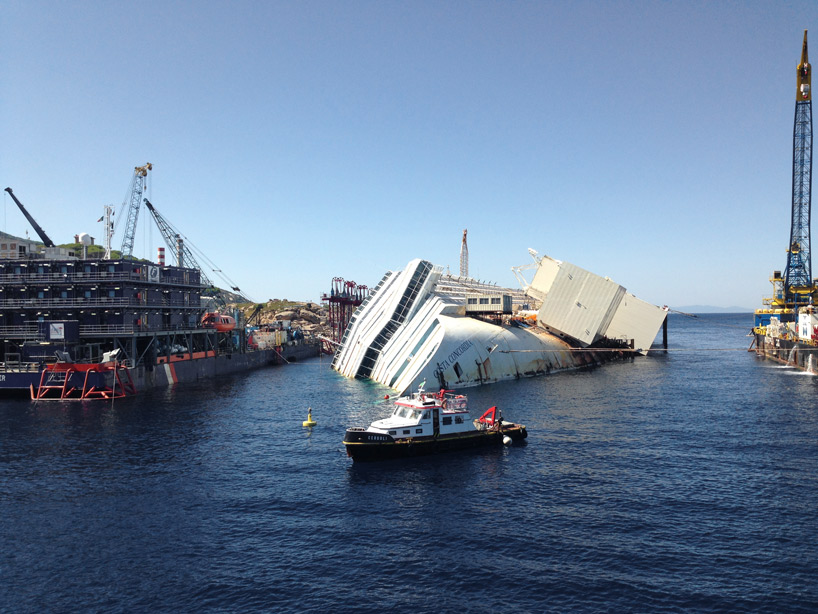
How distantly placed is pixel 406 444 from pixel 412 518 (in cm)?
1392

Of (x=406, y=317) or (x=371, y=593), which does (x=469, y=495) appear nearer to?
(x=371, y=593)

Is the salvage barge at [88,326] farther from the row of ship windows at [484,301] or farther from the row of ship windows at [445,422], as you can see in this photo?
the row of ship windows at [484,301]

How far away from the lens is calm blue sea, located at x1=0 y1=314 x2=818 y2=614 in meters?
30.4

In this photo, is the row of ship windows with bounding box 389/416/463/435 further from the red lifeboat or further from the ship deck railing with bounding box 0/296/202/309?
the red lifeboat

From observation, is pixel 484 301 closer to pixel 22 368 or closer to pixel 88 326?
pixel 88 326

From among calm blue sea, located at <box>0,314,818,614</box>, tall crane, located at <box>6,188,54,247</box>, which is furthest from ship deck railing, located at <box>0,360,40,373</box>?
tall crane, located at <box>6,188,54,247</box>

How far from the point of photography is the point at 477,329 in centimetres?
10456

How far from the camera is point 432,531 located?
1499 inches

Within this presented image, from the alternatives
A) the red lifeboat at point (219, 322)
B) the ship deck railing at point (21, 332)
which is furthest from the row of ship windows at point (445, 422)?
the red lifeboat at point (219, 322)

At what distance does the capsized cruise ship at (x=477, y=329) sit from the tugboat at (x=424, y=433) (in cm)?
3042

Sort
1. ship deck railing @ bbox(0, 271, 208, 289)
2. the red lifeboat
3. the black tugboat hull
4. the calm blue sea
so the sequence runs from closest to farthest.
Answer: the calm blue sea → the black tugboat hull → ship deck railing @ bbox(0, 271, 208, 289) → the red lifeboat

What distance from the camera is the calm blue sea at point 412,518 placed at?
3042 centimetres

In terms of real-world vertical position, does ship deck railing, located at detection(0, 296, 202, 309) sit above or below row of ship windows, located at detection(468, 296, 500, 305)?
below

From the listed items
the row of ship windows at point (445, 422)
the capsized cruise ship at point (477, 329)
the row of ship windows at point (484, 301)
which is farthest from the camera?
the row of ship windows at point (484, 301)
